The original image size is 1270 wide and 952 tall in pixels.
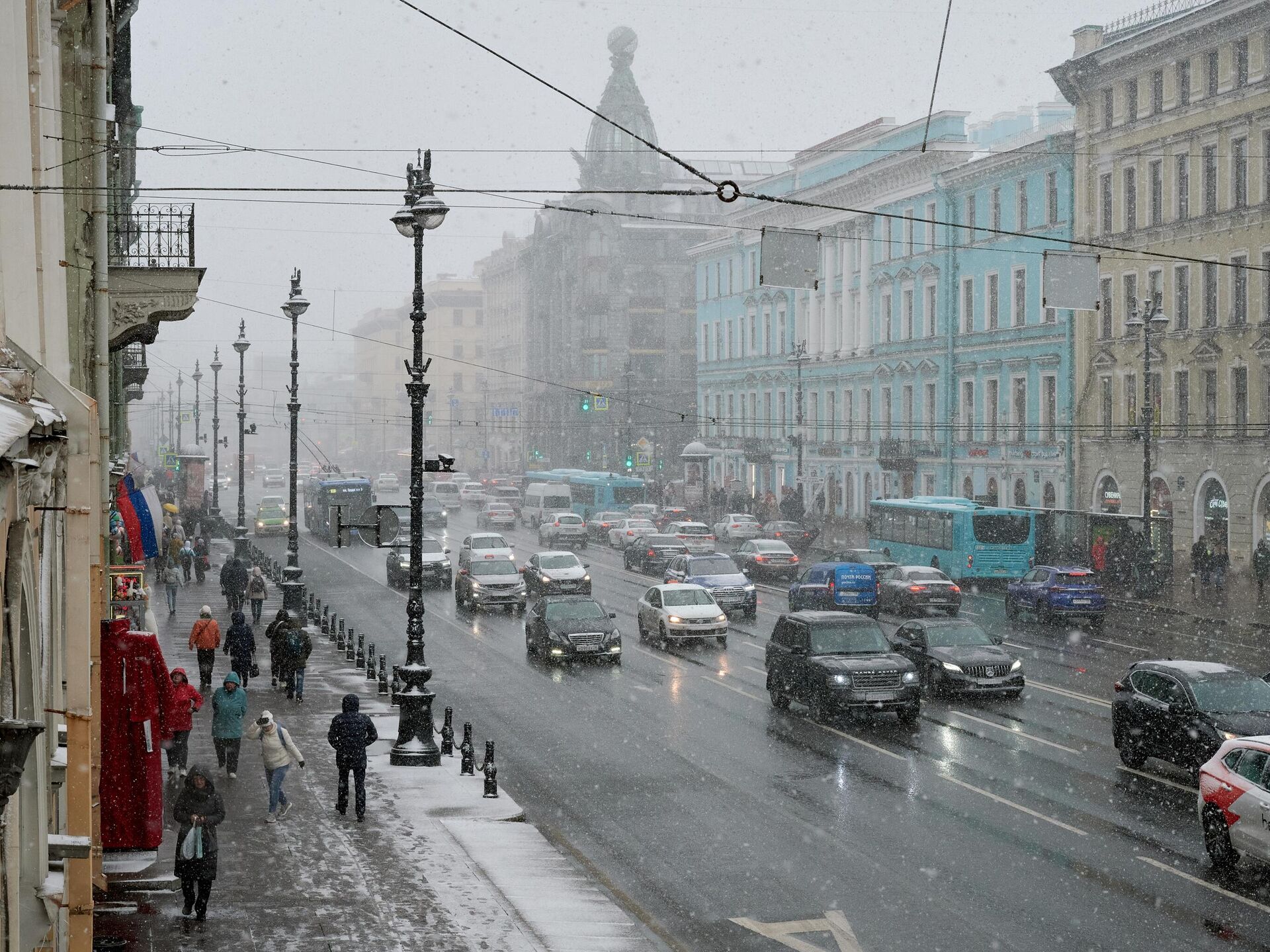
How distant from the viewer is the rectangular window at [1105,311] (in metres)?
56.5

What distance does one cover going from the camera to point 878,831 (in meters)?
17.1

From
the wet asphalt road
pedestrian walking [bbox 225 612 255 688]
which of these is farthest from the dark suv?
pedestrian walking [bbox 225 612 255 688]

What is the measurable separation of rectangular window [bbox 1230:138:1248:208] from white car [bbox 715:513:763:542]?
23077 millimetres

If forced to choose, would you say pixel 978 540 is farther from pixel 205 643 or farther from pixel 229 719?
pixel 229 719

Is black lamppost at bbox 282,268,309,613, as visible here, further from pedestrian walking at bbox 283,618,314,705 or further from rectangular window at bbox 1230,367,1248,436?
rectangular window at bbox 1230,367,1248,436

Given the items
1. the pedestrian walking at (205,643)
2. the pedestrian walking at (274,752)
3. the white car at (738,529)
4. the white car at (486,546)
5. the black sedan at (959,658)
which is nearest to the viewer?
the pedestrian walking at (274,752)

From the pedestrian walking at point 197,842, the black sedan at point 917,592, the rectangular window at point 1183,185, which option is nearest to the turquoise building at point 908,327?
the rectangular window at point 1183,185

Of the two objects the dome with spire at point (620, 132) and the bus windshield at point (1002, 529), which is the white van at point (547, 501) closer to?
the bus windshield at point (1002, 529)

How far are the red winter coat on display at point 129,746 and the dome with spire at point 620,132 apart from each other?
4303 inches

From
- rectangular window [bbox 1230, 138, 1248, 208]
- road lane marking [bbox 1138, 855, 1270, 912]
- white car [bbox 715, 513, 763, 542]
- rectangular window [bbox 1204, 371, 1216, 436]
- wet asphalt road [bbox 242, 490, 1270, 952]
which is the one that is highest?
rectangular window [bbox 1230, 138, 1248, 208]

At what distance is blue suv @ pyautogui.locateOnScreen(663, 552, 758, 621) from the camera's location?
39.8m

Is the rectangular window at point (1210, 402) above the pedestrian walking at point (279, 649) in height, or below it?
above

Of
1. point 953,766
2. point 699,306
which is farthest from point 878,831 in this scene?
point 699,306

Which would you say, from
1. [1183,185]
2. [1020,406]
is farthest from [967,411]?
[1183,185]
